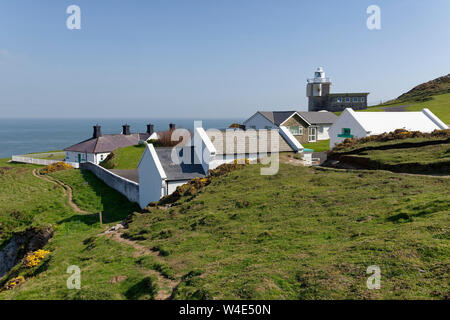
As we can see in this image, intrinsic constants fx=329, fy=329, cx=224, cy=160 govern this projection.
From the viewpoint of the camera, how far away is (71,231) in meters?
25.6

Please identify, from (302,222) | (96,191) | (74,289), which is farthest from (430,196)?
(96,191)

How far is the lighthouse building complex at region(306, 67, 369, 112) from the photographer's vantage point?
305ft

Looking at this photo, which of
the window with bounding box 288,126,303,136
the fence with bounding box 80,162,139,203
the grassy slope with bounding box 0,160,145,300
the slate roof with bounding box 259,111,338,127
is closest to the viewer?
the grassy slope with bounding box 0,160,145,300

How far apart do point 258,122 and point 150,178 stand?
3087 cm

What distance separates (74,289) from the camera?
41.2 ft

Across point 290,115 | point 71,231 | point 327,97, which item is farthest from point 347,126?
point 327,97

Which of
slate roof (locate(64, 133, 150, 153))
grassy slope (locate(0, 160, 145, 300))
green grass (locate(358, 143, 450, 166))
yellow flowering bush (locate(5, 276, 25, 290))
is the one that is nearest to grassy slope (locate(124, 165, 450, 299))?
grassy slope (locate(0, 160, 145, 300))

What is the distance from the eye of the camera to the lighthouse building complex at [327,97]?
305 feet

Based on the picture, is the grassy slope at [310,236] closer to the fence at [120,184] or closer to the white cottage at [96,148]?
the fence at [120,184]

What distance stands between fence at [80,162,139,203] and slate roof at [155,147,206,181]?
4775mm

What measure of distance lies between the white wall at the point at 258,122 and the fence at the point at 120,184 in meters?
26.4

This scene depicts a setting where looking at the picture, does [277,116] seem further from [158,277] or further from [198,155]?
[158,277]

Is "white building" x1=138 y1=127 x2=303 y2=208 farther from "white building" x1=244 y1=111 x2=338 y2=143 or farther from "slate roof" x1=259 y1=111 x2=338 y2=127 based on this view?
"slate roof" x1=259 y1=111 x2=338 y2=127

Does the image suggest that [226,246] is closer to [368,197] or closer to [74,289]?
[74,289]
